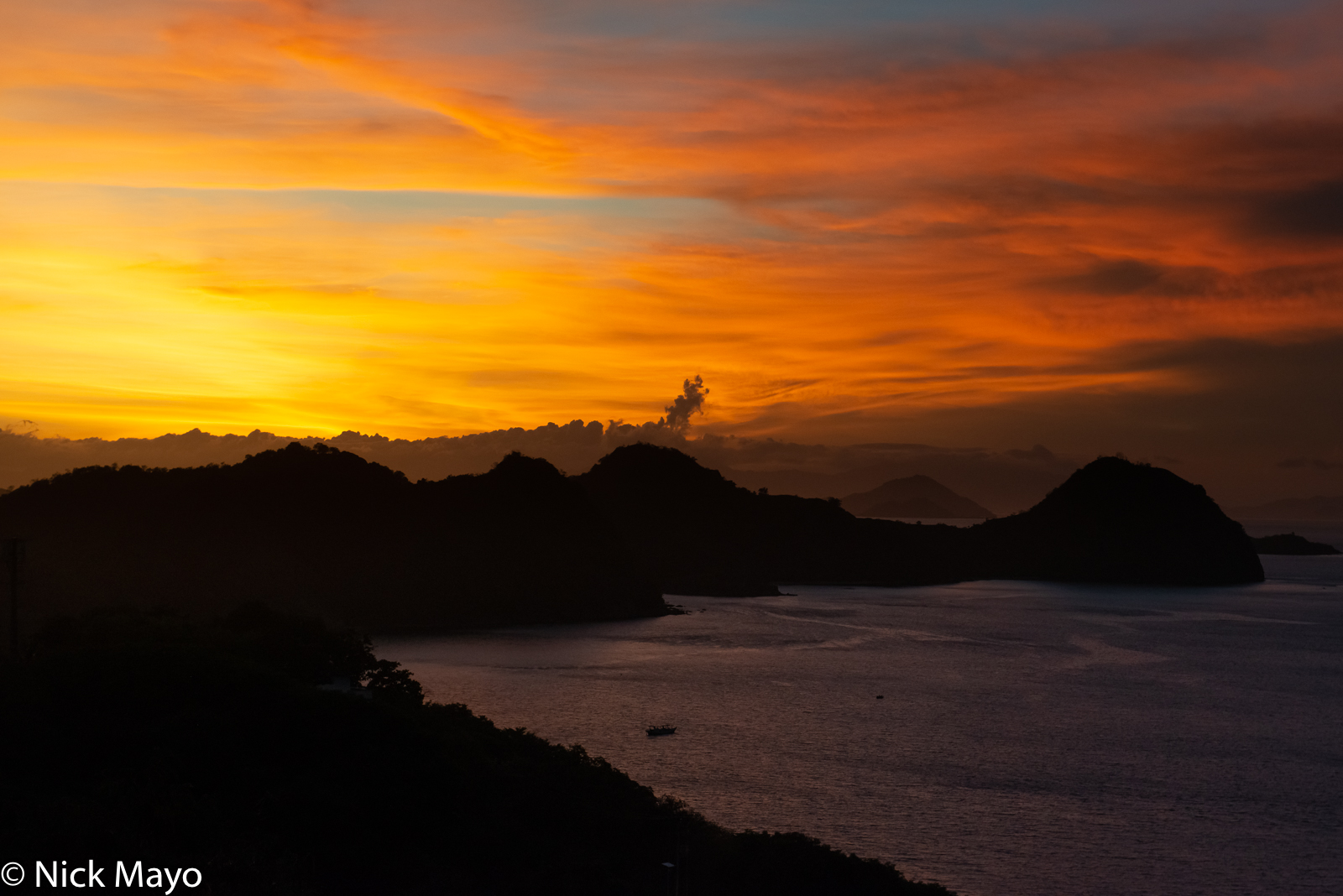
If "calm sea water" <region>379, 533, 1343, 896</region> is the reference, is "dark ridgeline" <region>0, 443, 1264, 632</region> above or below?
above

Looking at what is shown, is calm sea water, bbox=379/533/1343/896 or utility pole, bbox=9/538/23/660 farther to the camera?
calm sea water, bbox=379/533/1343/896

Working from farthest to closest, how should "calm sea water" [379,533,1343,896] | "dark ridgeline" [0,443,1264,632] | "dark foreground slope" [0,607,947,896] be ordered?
"dark ridgeline" [0,443,1264,632] → "calm sea water" [379,533,1343,896] → "dark foreground slope" [0,607,947,896]

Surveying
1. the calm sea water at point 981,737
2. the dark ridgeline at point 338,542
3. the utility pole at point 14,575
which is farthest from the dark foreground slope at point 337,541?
the utility pole at point 14,575

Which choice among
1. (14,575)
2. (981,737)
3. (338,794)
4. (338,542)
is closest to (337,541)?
(338,542)

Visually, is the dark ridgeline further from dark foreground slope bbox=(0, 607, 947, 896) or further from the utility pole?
dark foreground slope bbox=(0, 607, 947, 896)

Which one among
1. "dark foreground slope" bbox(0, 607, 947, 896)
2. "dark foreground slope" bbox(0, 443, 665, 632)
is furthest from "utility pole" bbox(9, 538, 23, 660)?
"dark foreground slope" bbox(0, 443, 665, 632)

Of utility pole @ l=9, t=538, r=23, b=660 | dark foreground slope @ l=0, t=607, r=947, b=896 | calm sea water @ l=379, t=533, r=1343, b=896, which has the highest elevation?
utility pole @ l=9, t=538, r=23, b=660

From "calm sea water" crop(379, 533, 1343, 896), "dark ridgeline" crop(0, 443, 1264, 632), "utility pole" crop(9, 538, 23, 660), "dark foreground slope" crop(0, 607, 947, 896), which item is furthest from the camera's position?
"dark ridgeline" crop(0, 443, 1264, 632)

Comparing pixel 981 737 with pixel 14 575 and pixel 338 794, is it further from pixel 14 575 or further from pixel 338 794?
pixel 14 575

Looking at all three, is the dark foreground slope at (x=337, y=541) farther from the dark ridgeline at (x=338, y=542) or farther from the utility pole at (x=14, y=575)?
the utility pole at (x=14, y=575)
